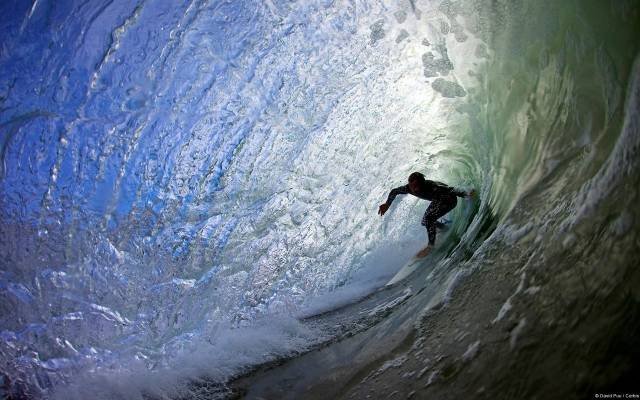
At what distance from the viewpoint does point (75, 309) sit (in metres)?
5.79

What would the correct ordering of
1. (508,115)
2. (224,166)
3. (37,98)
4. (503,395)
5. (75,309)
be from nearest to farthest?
(503,395), (508,115), (75,309), (37,98), (224,166)

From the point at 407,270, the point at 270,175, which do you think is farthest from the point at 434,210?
the point at 270,175

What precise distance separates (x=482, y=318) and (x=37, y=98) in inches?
277

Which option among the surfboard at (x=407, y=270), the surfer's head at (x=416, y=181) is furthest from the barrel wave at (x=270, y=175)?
the surfer's head at (x=416, y=181)

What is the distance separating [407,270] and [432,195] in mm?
1199

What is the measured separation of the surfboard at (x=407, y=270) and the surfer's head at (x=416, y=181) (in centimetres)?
113

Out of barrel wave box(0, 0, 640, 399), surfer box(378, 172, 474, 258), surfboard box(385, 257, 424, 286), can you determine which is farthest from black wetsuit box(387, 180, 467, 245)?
surfboard box(385, 257, 424, 286)

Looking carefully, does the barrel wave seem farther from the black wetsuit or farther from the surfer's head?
the surfer's head

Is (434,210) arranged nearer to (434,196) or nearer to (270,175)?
(434,196)

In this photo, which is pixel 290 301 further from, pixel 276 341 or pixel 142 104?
pixel 142 104

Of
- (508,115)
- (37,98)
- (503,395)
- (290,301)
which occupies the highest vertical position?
(37,98)

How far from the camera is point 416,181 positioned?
5281mm

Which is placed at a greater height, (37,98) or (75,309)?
(37,98)

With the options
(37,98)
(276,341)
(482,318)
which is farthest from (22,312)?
(482,318)
